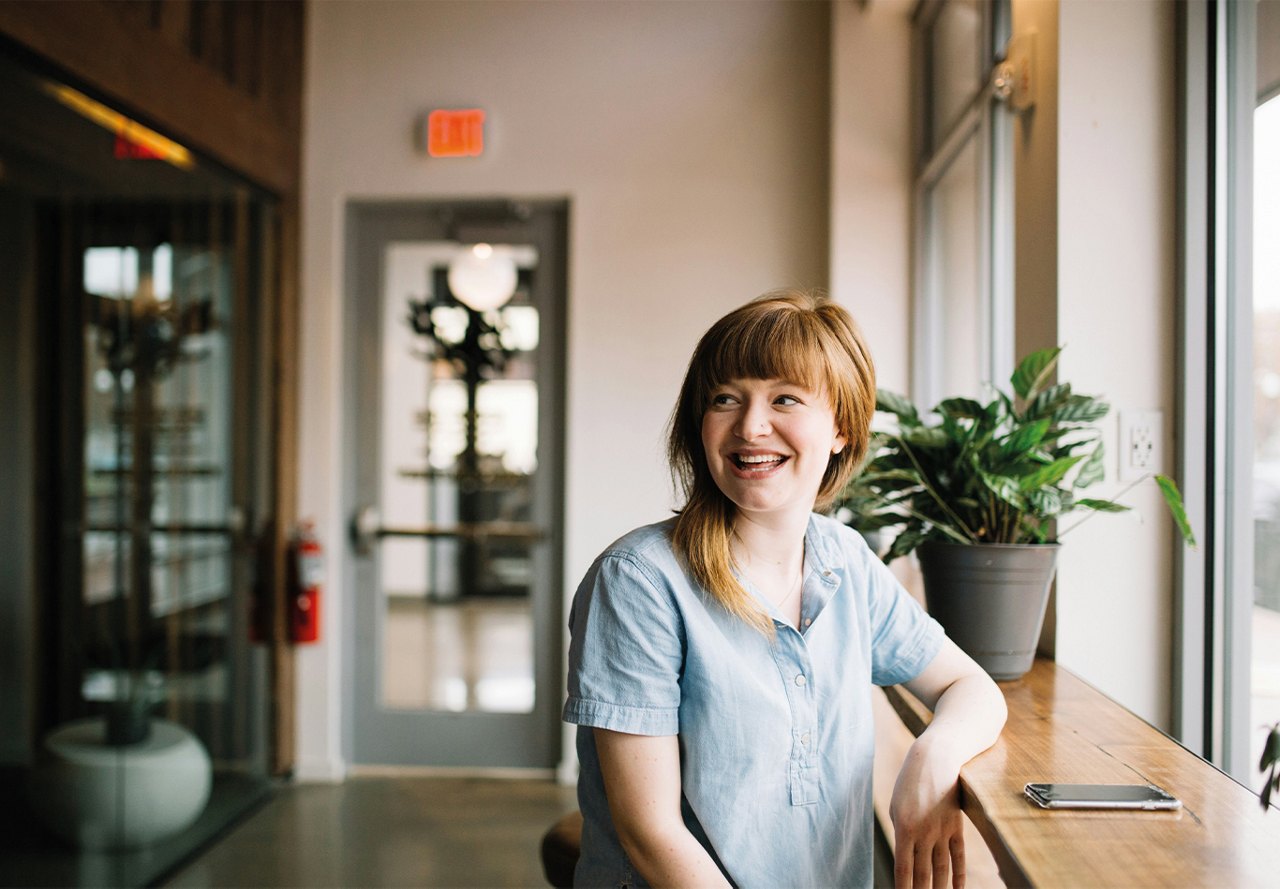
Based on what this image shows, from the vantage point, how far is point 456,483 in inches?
141

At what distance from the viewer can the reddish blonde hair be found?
111cm

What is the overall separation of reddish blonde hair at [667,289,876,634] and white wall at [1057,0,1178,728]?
62 cm

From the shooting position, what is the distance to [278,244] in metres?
3.38

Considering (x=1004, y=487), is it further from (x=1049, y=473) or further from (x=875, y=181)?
(x=875, y=181)

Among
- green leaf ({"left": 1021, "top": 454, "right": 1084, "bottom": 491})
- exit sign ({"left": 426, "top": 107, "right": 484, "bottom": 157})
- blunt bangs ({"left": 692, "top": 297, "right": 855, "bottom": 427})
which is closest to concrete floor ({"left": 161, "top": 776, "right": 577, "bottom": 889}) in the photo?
green leaf ({"left": 1021, "top": 454, "right": 1084, "bottom": 491})

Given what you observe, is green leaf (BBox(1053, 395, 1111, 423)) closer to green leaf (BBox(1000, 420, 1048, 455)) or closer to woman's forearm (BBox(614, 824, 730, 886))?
green leaf (BBox(1000, 420, 1048, 455))

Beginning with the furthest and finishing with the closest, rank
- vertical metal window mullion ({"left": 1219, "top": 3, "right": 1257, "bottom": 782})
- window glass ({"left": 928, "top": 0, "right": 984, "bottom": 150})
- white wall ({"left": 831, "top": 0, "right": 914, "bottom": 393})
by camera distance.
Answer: white wall ({"left": 831, "top": 0, "right": 914, "bottom": 393}) < window glass ({"left": 928, "top": 0, "right": 984, "bottom": 150}) < vertical metal window mullion ({"left": 1219, "top": 3, "right": 1257, "bottom": 782})

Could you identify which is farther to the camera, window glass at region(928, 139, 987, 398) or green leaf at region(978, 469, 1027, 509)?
window glass at region(928, 139, 987, 398)

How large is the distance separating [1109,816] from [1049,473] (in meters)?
0.55

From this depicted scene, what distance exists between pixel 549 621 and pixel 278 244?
171 centimetres

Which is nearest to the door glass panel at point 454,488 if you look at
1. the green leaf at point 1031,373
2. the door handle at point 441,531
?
the door handle at point 441,531

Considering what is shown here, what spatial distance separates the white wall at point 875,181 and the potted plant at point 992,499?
1743 mm

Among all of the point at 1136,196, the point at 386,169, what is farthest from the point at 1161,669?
the point at 386,169

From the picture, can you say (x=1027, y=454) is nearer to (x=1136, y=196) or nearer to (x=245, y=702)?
(x=1136, y=196)
